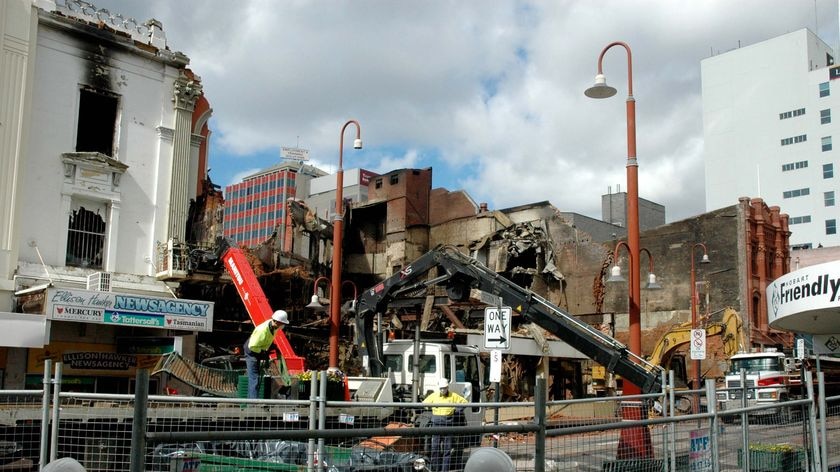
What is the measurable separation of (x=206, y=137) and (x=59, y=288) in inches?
320

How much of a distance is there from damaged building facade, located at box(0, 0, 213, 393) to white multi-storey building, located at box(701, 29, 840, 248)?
78.3 metres

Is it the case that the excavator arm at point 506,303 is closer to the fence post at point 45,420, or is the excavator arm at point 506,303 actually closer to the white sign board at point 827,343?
the white sign board at point 827,343

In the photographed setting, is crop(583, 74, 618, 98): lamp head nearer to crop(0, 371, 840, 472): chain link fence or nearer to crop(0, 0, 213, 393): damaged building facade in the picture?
crop(0, 371, 840, 472): chain link fence

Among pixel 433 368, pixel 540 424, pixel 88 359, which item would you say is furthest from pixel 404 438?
pixel 88 359

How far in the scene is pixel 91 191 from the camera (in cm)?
2153

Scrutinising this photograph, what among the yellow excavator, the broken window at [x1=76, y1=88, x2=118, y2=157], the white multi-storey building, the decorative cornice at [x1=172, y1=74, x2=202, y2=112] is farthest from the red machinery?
the white multi-storey building

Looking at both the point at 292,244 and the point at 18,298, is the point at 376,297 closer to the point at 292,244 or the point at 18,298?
the point at 18,298

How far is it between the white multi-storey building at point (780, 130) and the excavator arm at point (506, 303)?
249 ft

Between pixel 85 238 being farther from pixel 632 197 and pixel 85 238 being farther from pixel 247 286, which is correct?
pixel 632 197

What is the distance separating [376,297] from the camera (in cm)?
2108

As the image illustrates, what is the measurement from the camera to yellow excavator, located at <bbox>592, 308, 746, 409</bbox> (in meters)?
31.0

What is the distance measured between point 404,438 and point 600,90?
9.40 m

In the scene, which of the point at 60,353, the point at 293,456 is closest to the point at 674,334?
the point at 60,353

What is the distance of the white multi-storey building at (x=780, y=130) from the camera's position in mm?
84938
